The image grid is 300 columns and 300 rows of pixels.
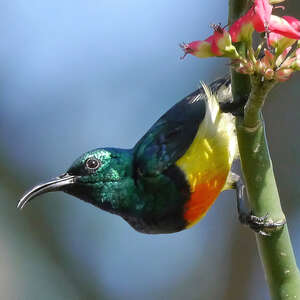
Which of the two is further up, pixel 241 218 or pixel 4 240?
pixel 241 218

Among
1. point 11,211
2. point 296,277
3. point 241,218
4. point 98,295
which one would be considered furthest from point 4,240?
point 296,277

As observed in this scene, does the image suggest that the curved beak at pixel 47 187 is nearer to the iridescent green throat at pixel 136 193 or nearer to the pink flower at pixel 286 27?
the iridescent green throat at pixel 136 193

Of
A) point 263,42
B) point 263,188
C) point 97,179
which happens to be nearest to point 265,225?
point 263,188

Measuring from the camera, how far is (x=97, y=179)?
7.96 ft

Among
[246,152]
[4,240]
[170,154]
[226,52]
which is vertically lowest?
[4,240]

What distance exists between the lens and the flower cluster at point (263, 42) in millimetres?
1298

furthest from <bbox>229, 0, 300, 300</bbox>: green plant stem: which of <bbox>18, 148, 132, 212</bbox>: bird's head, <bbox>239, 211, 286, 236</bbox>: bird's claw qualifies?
<bbox>18, 148, 132, 212</bbox>: bird's head

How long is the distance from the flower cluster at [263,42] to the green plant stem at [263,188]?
6cm

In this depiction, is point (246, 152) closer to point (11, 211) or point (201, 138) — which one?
point (201, 138)

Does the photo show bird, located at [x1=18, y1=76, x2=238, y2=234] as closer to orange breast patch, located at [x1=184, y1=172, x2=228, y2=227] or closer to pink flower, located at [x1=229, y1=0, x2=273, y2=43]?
orange breast patch, located at [x1=184, y1=172, x2=228, y2=227]

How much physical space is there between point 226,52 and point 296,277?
1.97ft

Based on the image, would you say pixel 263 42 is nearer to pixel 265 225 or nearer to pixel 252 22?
pixel 252 22

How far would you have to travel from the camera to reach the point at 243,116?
4.78ft

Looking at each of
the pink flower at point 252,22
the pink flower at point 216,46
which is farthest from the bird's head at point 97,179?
the pink flower at point 252,22
